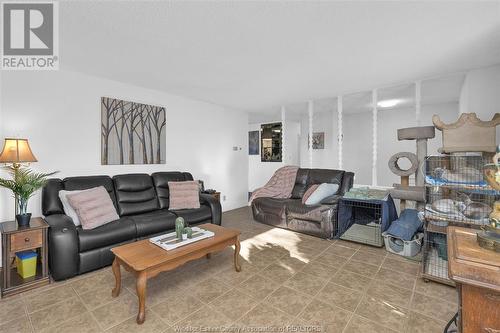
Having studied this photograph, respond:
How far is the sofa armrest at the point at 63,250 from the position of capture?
2.25 meters

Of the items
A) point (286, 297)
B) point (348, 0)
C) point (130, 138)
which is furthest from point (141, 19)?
point (286, 297)

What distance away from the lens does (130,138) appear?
3.69 meters

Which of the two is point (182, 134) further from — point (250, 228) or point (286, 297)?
point (286, 297)

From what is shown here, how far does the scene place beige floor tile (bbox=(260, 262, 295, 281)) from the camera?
239 cm

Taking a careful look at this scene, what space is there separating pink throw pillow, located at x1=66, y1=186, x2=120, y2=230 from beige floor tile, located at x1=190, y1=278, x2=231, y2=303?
138cm

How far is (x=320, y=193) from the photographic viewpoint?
3.75 meters

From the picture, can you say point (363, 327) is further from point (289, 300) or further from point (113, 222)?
point (113, 222)

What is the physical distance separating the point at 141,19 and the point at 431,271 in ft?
11.8

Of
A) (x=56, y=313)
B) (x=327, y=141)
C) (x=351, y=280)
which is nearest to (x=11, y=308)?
(x=56, y=313)

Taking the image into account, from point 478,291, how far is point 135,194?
11.7ft

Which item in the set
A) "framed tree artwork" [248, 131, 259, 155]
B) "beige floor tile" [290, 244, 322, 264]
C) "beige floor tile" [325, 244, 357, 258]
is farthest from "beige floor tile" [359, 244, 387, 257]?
"framed tree artwork" [248, 131, 259, 155]

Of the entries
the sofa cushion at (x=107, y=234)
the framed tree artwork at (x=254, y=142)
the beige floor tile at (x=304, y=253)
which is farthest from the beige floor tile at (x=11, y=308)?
the framed tree artwork at (x=254, y=142)

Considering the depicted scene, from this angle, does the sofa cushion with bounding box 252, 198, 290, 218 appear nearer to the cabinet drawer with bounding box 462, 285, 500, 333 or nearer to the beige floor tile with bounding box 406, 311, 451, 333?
the beige floor tile with bounding box 406, 311, 451, 333

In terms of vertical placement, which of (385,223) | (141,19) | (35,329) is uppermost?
(141,19)
